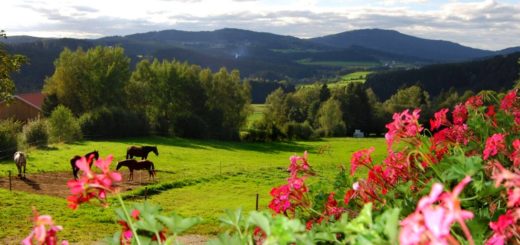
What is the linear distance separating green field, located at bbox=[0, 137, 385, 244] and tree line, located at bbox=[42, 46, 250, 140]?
496cm

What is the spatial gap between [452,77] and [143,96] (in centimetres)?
9954

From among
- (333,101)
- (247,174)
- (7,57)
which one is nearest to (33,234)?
(7,57)

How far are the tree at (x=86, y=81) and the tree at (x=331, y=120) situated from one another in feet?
113

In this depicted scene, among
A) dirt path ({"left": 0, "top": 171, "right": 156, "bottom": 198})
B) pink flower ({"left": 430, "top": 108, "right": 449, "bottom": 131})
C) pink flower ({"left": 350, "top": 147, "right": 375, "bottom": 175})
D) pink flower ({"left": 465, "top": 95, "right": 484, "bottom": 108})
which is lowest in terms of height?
dirt path ({"left": 0, "top": 171, "right": 156, "bottom": 198})

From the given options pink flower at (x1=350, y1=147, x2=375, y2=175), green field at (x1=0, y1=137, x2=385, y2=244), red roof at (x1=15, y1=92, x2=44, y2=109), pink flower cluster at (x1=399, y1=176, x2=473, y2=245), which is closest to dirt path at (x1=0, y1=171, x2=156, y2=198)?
green field at (x1=0, y1=137, x2=385, y2=244)

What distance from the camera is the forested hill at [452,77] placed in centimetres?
13175

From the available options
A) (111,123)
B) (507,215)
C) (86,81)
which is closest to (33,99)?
(86,81)

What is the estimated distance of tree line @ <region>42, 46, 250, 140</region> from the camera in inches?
2253

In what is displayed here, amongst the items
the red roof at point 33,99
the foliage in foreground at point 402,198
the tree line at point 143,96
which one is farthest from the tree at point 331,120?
the foliage in foreground at point 402,198

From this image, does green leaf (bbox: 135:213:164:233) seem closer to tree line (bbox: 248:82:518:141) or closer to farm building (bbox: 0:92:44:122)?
farm building (bbox: 0:92:44:122)

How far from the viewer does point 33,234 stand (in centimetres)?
142

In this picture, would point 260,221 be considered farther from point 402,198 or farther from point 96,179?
point 402,198

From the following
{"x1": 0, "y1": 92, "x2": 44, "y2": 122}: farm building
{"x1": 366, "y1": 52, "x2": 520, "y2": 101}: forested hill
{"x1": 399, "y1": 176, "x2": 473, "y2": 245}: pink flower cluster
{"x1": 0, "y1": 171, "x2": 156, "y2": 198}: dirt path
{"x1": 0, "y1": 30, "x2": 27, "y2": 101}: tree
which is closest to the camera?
{"x1": 399, "y1": 176, "x2": 473, "y2": 245}: pink flower cluster

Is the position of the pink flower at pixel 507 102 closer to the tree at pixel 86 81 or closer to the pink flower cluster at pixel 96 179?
the pink flower cluster at pixel 96 179
